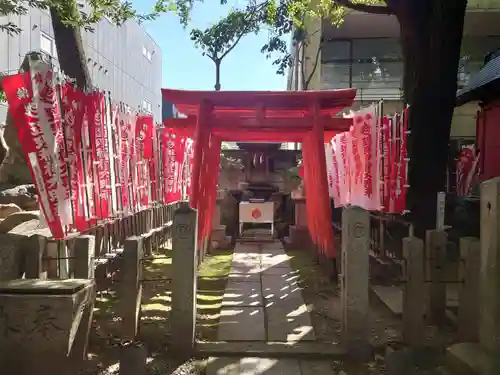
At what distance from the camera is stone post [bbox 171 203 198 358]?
414cm

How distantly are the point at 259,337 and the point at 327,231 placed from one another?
335 centimetres

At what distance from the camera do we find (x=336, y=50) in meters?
20.6

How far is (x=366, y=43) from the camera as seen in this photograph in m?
20.6

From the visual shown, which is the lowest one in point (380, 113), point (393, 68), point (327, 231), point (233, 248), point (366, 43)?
point (233, 248)

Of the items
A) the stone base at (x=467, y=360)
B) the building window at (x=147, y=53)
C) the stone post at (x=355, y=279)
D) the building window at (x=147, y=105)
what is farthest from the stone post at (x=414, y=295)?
the building window at (x=147, y=53)

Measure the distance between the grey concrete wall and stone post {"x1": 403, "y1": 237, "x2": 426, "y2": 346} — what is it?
1047cm

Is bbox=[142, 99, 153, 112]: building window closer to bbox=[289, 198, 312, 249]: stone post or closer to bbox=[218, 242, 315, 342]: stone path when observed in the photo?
bbox=[289, 198, 312, 249]: stone post

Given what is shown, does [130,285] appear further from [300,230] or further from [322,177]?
[300,230]

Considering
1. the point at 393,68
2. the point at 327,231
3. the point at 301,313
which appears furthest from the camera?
the point at 393,68

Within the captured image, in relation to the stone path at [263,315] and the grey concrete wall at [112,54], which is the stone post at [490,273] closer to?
the stone path at [263,315]

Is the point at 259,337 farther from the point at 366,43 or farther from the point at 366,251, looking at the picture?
the point at 366,43

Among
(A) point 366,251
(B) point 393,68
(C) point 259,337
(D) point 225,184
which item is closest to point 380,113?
(A) point 366,251

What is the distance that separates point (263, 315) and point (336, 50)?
1753 centimetres

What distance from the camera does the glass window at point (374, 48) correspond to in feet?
66.5
